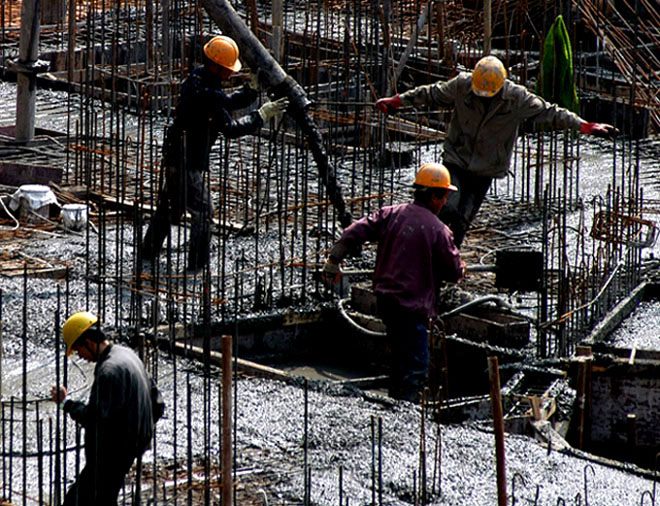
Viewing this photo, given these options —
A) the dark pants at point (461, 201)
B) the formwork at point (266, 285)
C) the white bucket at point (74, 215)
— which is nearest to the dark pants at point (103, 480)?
the formwork at point (266, 285)

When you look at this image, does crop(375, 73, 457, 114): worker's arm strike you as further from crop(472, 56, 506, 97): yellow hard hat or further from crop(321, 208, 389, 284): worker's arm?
crop(321, 208, 389, 284): worker's arm

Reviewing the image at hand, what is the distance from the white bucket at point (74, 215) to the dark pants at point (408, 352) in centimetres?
403

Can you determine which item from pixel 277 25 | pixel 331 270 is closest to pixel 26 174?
pixel 277 25

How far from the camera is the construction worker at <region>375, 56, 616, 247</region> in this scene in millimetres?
11031

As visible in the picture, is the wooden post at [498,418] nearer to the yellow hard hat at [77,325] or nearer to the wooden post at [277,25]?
the yellow hard hat at [77,325]

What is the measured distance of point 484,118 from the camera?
1115 centimetres

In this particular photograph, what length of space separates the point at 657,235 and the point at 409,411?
4.47m

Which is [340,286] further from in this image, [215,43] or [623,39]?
[623,39]

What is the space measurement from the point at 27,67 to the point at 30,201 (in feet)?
7.43

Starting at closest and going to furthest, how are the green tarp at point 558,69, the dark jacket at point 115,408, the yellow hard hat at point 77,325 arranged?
the dark jacket at point 115,408 → the yellow hard hat at point 77,325 → the green tarp at point 558,69

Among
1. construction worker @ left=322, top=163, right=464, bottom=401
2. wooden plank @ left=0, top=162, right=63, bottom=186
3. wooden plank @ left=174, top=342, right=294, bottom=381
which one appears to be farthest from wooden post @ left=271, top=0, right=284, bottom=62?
construction worker @ left=322, top=163, right=464, bottom=401

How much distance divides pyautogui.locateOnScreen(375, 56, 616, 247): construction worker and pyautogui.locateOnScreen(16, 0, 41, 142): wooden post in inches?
175

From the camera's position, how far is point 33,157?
48.3ft

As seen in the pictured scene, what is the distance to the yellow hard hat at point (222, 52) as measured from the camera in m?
10.8
